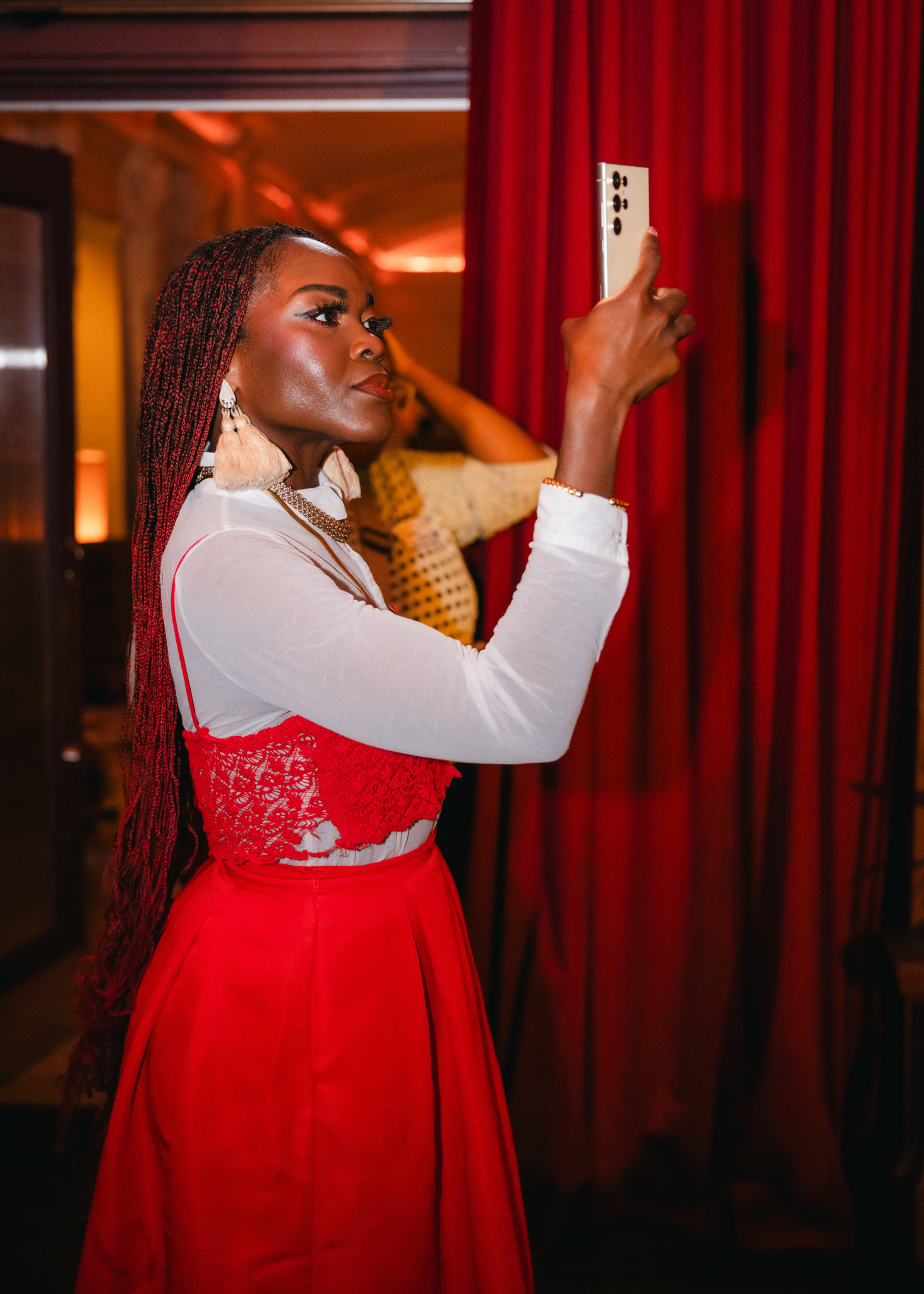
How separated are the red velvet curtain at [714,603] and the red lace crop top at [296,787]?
81 centimetres

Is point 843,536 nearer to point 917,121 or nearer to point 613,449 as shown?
point 917,121

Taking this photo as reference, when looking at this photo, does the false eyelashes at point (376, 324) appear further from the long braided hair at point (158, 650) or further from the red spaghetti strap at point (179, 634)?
the red spaghetti strap at point (179, 634)

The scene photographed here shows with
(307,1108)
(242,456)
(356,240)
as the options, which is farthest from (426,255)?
(307,1108)

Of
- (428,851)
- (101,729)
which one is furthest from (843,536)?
(101,729)

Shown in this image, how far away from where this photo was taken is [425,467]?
5.71 ft

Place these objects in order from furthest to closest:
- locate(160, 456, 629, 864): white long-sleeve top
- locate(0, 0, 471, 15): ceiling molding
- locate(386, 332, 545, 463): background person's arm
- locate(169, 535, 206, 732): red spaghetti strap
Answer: locate(0, 0, 471, 15): ceiling molding, locate(386, 332, 545, 463): background person's arm, locate(169, 535, 206, 732): red spaghetti strap, locate(160, 456, 629, 864): white long-sleeve top

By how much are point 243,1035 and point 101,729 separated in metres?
4.32

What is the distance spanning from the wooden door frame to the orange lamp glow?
2538 mm

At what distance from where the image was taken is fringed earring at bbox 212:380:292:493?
955 millimetres

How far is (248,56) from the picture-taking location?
6.24 feet

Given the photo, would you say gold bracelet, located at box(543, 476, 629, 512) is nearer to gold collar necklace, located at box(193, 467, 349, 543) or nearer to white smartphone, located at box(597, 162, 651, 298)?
white smartphone, located at box(597, 162, 651, 298)

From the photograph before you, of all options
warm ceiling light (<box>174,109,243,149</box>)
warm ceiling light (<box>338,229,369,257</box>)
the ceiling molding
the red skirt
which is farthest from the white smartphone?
warm ceiling light (<box>338,229,369,257</box>)

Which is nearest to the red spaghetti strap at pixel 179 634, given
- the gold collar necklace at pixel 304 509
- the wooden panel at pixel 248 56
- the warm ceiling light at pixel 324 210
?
the gold collar necklace at pixel 304 509

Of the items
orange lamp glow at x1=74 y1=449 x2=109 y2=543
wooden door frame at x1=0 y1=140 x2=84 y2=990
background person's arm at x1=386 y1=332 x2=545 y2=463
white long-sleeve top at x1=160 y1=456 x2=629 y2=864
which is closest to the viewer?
white long-sleeve top at x1=160 y1=456 x2=629 y2=864
